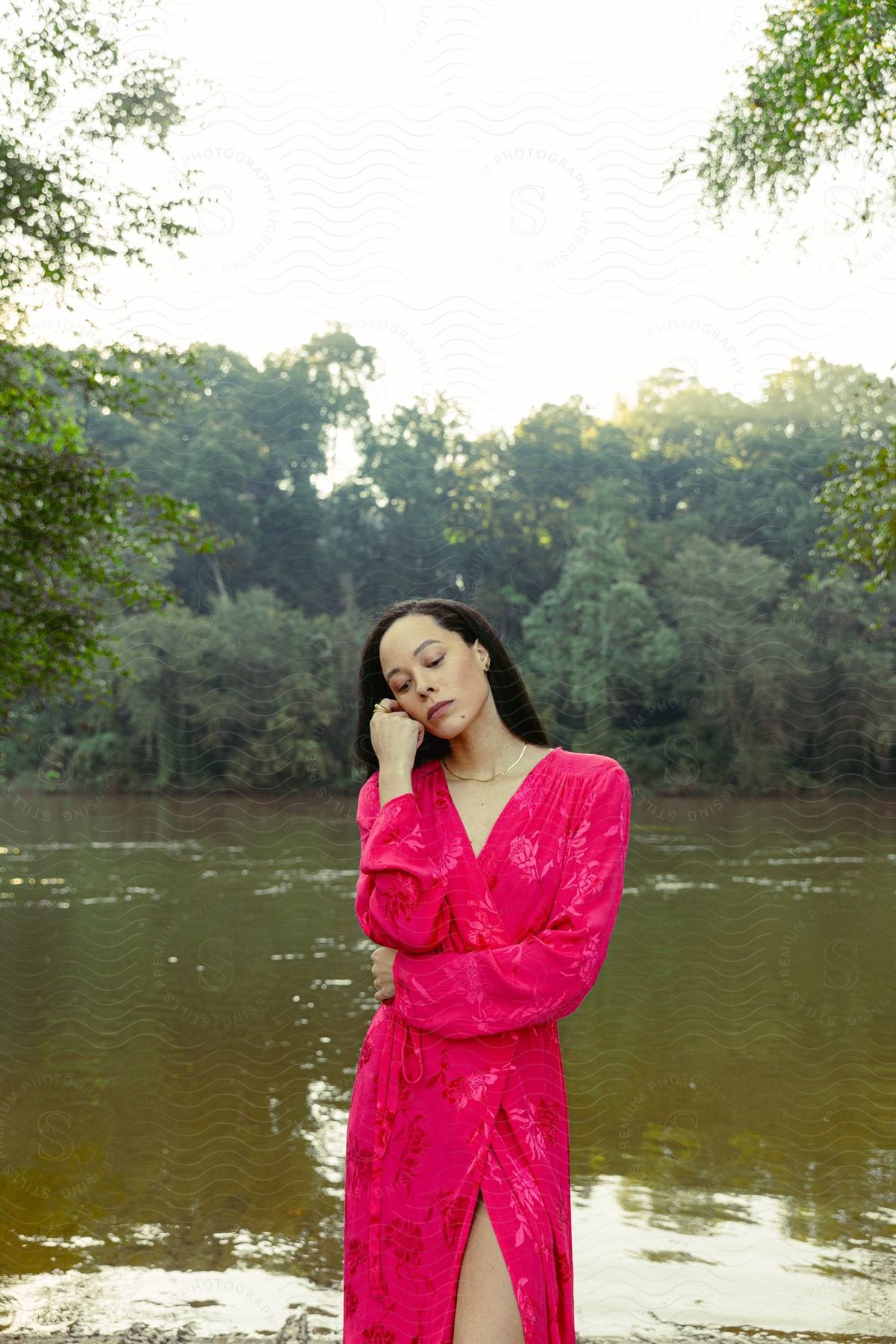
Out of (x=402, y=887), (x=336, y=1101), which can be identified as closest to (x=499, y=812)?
(x=402, y=887)

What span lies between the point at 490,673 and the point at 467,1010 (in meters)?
0.57

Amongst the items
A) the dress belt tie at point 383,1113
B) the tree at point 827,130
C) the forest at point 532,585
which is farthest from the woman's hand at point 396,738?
the forest at point 532,585

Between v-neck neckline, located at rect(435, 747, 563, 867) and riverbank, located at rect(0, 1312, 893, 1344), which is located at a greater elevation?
v-neck neckline, located at rect(435, 747, 563, 867)

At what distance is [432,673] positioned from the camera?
2137mm

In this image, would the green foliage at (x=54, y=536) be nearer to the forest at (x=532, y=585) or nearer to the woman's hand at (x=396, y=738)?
the woman's hand at (x=396, y=738)

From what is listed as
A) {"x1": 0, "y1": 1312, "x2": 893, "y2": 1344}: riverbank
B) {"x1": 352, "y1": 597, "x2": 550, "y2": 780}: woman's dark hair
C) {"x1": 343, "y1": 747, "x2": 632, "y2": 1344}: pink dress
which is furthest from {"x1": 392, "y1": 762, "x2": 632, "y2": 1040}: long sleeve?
{"x1": 0, "y1": 1312, "x2": 893, "y2": 1344}: riverbank

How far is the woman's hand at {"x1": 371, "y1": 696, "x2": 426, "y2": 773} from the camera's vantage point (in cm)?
211

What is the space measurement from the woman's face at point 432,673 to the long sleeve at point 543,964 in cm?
26

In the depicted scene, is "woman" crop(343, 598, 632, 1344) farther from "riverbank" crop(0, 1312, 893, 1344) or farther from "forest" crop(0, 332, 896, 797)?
"forest" crop(0, 332, 896, 797)

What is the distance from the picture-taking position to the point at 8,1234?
5039 mm

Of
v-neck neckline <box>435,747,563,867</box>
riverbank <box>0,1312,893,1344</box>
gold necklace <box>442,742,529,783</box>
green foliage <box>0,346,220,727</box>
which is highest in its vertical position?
green foliage <box>0,346,220,727</box>

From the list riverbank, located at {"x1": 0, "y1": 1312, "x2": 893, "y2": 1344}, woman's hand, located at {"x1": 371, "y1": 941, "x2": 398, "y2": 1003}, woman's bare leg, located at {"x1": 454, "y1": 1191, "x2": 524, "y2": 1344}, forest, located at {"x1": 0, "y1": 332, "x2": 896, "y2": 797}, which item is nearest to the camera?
woman's bare leg, located at {"x1": 454, "y1": 1191, "x2": 524, "y2": 1344}

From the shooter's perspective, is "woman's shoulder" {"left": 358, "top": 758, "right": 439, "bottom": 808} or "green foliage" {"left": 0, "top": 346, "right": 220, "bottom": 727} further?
"green foliage" {"left": 0, "top": 346, "right": 220, "bottom": 727}

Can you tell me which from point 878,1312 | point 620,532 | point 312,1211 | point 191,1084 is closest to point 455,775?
point 878,1312
